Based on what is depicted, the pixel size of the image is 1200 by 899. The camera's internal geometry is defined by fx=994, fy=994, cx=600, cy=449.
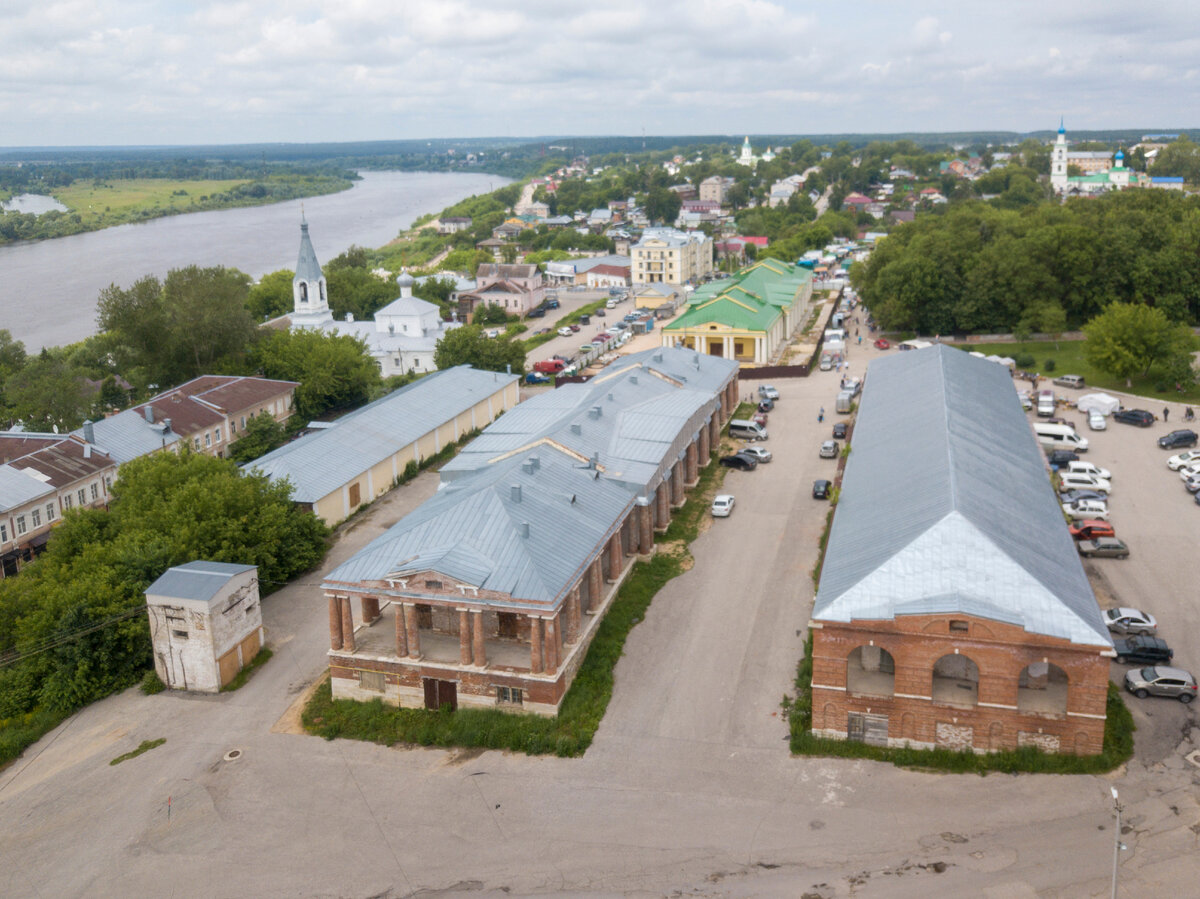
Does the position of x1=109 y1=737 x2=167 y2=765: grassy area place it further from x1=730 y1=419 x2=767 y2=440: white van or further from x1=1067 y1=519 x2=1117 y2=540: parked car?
x1=730 y1=419 x2=767 y2=440: white van

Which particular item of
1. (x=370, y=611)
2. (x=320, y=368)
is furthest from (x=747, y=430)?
(x=370, y=611)

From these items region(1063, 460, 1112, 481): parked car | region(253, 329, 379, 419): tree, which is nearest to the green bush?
region(253, 329, 379, 419): tree

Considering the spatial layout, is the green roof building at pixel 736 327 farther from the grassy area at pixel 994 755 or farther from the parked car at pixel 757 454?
the grassy area at pixel 994 755

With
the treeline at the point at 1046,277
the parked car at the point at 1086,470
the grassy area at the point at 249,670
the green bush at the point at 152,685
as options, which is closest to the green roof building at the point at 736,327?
the treeline at the point at 1046,277

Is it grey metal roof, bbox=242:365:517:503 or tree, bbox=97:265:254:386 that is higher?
tree, bbox=97:265:254:386

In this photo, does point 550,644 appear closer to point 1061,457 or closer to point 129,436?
point 1061,457

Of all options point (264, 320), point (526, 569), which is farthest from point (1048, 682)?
point (264, 320)
